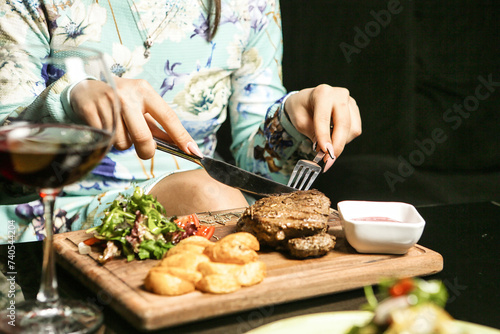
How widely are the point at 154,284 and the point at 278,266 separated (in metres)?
0.30

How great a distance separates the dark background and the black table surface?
55.9 inches

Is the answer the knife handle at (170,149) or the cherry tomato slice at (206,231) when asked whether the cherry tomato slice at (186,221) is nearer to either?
the cherry tomato slice at (206,231)

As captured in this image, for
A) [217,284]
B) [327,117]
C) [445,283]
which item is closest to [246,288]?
[217,284]

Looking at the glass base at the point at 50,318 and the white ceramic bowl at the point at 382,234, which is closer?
the glass base at the point at 50,318

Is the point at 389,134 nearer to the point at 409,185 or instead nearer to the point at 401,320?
the point at 409,185

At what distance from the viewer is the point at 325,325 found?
83 centimetres

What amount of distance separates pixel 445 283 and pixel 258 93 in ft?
4.21

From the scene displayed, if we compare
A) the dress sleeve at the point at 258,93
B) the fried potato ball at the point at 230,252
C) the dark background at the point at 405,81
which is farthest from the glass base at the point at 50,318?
the dark background at the point at 405,81

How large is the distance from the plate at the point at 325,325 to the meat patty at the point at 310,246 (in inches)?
13.2

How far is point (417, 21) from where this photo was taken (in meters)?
2.92

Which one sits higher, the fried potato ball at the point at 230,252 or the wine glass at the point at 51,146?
the wine glass at the point at 51,146

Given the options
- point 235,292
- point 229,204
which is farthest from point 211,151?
point 235,292

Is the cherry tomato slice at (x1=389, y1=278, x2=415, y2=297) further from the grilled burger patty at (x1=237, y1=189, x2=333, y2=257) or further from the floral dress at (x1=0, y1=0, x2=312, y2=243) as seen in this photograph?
the floral dress at (x1=0, y1=0, x2=312, y2=243)

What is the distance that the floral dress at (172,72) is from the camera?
1666 mm
